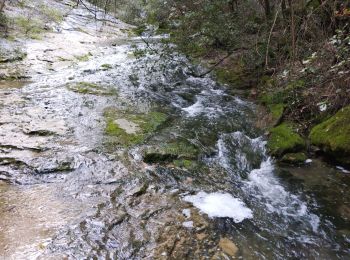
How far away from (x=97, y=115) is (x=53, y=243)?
13.6 feet

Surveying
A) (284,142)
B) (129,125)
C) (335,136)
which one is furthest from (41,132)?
(335,136)

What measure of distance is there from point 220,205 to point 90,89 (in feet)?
19.5

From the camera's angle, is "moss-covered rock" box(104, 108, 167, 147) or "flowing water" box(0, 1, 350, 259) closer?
"flowing water" box(0, 1, 350, 259)

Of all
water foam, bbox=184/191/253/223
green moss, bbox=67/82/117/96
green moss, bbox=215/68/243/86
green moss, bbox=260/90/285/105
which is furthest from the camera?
green moss, bbox=215/68/243/86

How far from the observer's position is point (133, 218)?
432cm

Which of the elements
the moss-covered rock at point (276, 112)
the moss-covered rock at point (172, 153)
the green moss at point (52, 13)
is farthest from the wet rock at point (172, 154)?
the green moss at point (52, 13)

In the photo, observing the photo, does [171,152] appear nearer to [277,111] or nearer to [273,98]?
[277,111]

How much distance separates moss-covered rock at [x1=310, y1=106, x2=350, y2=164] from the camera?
19.2ft

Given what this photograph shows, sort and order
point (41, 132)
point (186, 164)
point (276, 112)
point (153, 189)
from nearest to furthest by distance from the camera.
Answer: point (153, 189) → point (186, 164) → point (41, 132) → point (276, 112)

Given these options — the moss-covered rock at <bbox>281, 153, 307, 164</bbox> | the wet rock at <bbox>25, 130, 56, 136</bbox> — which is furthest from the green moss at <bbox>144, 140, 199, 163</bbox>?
the wet rock at <bbox>25, 130, 56, 136</bbox>

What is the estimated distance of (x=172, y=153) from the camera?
6.07 meters

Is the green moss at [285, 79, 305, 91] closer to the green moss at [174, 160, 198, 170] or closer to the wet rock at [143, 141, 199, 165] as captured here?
the wet rock at [143, 141, 199, 165]

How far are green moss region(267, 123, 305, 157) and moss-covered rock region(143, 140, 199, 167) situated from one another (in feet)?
4.77

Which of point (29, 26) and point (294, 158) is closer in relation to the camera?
point (294, 158)
